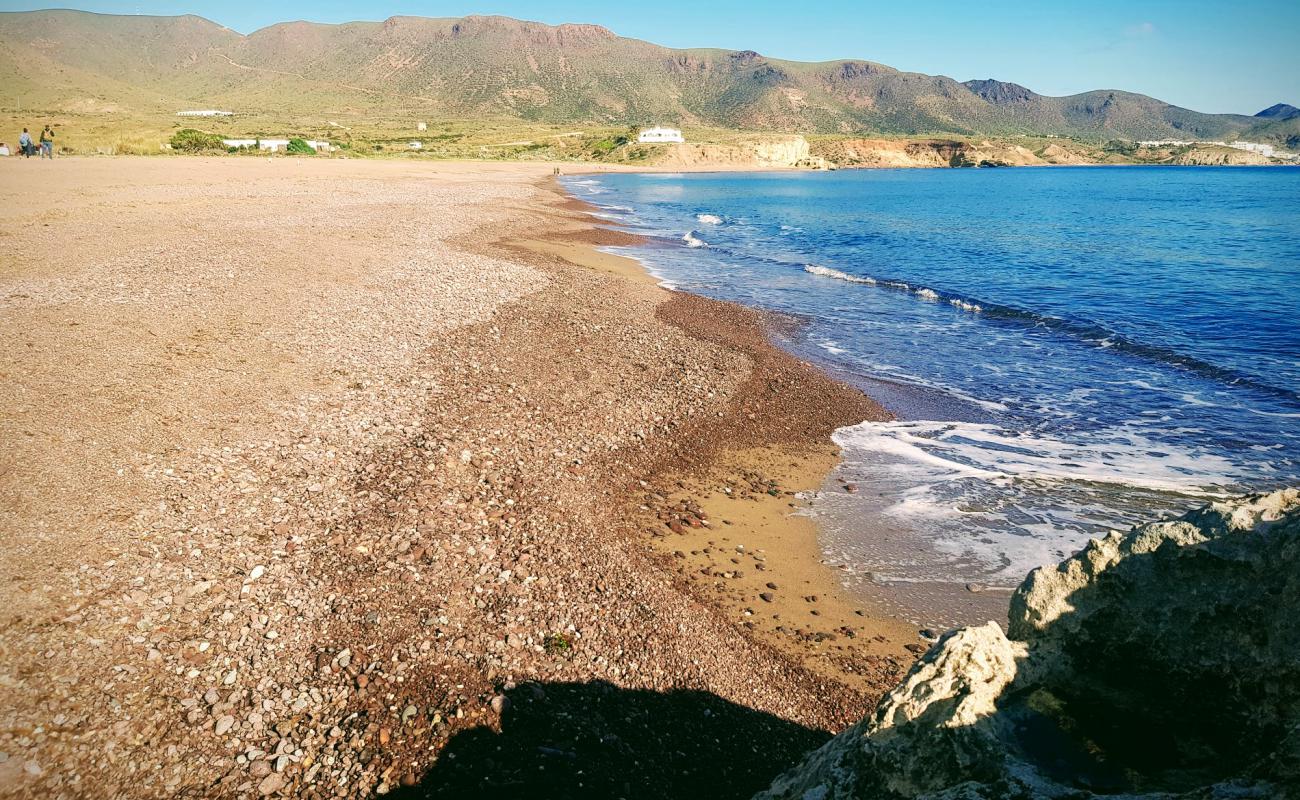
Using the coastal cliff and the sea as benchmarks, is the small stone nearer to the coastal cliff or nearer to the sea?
the sea

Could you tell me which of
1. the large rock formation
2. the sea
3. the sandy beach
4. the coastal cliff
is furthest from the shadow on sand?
the coastal cliff

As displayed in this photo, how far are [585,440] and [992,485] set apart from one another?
7.44 m

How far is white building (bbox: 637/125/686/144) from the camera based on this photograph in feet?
547

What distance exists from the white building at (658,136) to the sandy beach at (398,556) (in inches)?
6365

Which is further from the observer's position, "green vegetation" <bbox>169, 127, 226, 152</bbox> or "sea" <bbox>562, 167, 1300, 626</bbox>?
"green vegetation" <bbox>169, 127, 226, 152</bbox>

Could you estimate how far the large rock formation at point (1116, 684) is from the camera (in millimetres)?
3082

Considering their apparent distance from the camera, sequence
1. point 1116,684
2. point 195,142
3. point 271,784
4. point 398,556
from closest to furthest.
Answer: point 1116,684, point 271,784, point 398,556, point 195,142

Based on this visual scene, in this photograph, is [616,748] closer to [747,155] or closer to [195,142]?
[195,142]

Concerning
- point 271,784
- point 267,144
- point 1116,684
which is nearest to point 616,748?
point 271,784

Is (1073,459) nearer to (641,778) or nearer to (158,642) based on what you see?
(641,778)

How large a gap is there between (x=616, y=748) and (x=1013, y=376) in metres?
17.1

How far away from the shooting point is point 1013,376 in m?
18.5

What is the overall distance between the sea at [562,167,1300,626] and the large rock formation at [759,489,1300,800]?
16.0 ft

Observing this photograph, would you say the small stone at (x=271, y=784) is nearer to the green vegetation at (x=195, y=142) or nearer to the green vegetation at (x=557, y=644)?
the green vegetation at (x=557, y=644)
